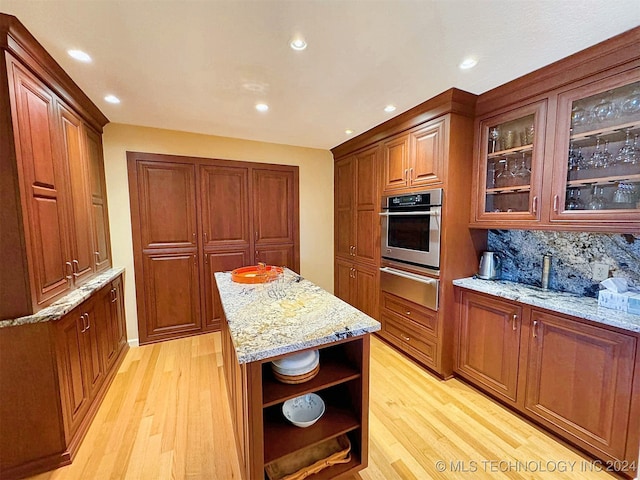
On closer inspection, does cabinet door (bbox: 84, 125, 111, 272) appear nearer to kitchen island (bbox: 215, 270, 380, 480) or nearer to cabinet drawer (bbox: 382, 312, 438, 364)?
kitchen island (bbox: 215, 270, 380, 480)

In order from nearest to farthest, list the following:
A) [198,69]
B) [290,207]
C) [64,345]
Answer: [64,345], [198,69], [290,207]

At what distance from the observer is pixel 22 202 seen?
140 centimetres

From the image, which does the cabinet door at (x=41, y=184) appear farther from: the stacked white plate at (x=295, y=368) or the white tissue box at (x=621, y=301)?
the white tissue box at (x=621, y=301)

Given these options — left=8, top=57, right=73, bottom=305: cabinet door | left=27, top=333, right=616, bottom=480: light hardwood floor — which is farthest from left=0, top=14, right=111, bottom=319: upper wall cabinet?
left=27, top=333, right=616, bottom=480: light hardwood floor

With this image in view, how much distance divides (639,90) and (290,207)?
3081 mm

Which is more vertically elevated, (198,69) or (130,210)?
(198,69)

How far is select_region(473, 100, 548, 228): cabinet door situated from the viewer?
1844 millimetres

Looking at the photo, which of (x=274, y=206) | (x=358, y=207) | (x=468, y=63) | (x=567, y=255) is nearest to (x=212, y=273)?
(x=274, y=206)

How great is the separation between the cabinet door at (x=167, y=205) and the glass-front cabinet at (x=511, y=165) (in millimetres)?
2951

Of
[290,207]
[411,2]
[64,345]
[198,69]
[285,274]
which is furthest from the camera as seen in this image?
[290,207]

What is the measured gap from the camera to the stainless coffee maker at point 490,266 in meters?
2.25

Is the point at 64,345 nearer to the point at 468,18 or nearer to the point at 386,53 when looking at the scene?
the point at 386,53

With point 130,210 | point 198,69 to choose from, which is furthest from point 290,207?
point 198,69

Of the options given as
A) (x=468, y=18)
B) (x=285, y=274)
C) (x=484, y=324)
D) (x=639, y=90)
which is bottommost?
(x=484, y=324)
